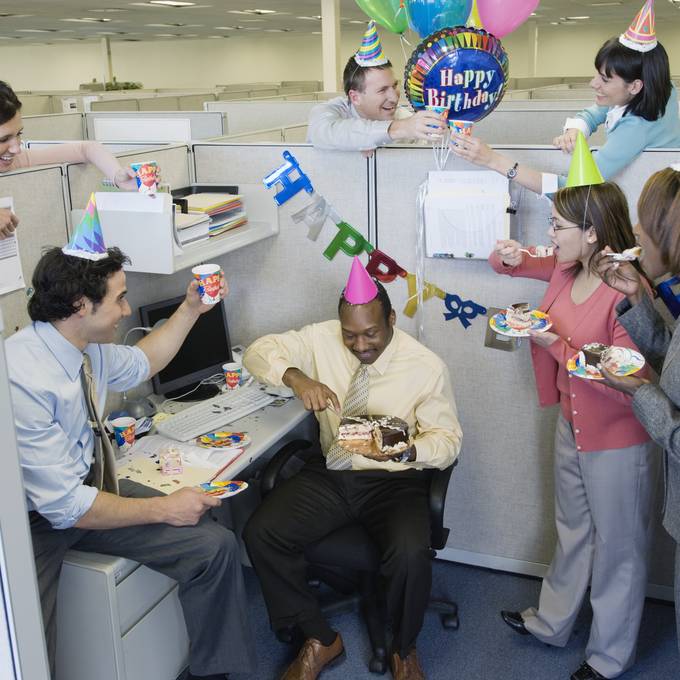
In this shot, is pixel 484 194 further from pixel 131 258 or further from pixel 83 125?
pixel 83 125

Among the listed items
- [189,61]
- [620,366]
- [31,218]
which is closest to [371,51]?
[31,218]

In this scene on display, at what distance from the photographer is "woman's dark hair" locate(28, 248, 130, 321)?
1754mm

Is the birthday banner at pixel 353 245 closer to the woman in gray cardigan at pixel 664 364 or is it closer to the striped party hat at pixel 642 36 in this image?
the woman in gray cardigan at pixel 664 364

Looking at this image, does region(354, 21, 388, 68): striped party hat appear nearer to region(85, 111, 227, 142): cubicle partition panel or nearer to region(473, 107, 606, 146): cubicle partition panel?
region(473, 107, 606, 146): cubicle partition panel

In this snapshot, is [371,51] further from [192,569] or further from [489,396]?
[192,569]

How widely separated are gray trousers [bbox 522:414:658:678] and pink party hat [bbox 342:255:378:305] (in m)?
0.65

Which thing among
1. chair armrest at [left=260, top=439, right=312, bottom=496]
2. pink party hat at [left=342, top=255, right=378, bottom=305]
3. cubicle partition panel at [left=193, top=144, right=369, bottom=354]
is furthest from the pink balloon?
chair armrest at [left=260, top=439, right=312, bottom=496]

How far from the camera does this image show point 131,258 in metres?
2.18

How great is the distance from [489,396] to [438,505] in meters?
0.54

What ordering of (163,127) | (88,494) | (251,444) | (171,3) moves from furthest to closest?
1. (171,3)
2. (163,127)
3. (251,444)
4. (88,494)

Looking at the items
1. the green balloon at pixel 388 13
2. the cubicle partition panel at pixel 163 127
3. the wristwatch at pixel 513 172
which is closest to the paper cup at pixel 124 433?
the wristwatch at pixel 513 172

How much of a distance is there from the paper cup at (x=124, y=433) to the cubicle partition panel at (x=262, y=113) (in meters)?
2.74

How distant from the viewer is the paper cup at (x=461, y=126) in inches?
82.0

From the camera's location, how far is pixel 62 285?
5.75ft
